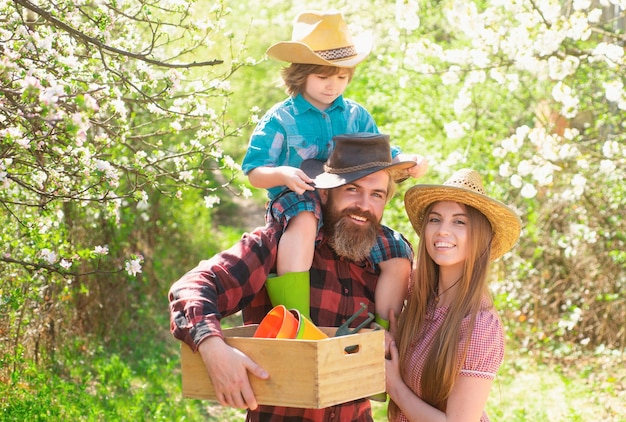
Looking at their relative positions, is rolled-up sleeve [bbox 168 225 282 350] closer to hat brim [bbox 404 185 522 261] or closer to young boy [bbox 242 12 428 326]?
young boy [bbox 242 12 428 326]

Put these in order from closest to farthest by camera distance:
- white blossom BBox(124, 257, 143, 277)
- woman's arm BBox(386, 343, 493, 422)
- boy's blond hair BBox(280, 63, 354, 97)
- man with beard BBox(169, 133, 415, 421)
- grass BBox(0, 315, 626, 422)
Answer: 1. woman's arm BBox(386, 343, 493, 422)
2. man with beard BBox(169, 133, 415, 421)
3. boy's blond hair BBox(280, 63, 354, 97)
4. white blossom BBox(124, 257, 143, 277)
5. grass BBox(0, 315, 626, 422)

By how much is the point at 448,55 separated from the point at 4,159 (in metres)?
4.85

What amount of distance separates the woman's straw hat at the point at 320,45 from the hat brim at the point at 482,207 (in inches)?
29.0

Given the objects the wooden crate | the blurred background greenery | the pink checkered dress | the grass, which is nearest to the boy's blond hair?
the blurred background greenery

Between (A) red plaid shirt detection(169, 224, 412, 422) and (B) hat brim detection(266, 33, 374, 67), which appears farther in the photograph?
(B) hat brim detection(266, 33, 374, 67)

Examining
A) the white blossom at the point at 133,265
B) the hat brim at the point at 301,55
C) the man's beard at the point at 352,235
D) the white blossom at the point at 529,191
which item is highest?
the hat brim at the point at 301,55

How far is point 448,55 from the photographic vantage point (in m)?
7.53

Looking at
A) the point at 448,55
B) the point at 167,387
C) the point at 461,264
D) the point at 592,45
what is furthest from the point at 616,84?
the point at 167,387

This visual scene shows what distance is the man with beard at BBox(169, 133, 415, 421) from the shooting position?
10.7ft

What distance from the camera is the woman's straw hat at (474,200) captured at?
132 inches

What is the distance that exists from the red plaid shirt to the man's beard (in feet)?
0.42

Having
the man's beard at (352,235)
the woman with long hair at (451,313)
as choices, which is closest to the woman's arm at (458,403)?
the woman with long hair at (451,313)

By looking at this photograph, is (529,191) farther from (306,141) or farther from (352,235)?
(352,235)

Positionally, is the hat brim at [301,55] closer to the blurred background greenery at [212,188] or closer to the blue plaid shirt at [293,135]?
the blue plaid shirt at [293,135]
